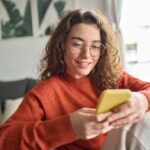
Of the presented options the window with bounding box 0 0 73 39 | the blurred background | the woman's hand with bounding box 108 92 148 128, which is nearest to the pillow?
the blurred background

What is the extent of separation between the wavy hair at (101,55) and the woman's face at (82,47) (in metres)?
0.03

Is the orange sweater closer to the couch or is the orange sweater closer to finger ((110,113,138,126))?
finger ((110,113,138,126))

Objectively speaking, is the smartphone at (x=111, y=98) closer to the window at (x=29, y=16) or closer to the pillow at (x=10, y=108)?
the pillow at (x=10, y=108)

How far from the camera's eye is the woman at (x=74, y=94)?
0.93m

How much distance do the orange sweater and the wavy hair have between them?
5cm

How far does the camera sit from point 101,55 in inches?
50.9

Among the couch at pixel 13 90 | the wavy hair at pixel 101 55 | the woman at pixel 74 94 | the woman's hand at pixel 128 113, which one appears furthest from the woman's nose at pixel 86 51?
the couch at pixel 13 90

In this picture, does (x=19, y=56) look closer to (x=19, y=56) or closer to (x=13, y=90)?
(x=19, y=56)

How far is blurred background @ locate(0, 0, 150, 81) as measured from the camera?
10.0 feet

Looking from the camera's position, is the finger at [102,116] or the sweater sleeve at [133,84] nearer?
the finger at [102,116]

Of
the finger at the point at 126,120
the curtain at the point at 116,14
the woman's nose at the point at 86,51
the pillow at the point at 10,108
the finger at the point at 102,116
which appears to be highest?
the curtain at the point at 116,14

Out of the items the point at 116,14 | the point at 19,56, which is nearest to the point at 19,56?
the point at 19,56

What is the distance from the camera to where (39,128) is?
958 mm

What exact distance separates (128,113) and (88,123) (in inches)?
5.9
